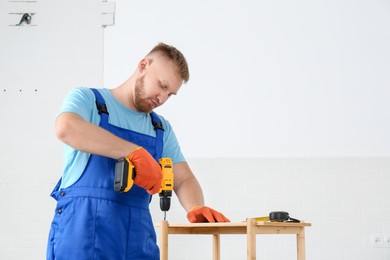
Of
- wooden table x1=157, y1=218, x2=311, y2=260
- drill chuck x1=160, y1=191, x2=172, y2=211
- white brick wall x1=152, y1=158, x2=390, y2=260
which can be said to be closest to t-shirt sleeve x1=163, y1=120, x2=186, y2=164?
drill chuck x1=160, y1=191, x2=172, y2=211

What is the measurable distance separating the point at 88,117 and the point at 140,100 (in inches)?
10.1

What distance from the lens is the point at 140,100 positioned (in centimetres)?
212

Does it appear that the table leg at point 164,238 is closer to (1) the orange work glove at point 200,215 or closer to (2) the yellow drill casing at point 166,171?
(1) the orange work glove at point 200,215

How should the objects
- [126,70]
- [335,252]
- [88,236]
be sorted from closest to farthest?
[88,236], [335,252], [126,70]

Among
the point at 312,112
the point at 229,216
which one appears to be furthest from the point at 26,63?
the point at 312,112

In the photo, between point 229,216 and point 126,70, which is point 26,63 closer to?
point 126,70

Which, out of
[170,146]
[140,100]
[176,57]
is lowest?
[170,146]

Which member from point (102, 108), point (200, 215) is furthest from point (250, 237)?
point (102, 108)

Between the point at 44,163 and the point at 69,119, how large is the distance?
7.70ft

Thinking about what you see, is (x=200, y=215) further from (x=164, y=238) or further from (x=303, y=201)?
(x=303, y=201)

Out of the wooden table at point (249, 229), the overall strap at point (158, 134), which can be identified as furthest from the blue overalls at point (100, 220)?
the wooden table at point (249, 229)

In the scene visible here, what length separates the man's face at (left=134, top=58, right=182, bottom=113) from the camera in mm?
2121

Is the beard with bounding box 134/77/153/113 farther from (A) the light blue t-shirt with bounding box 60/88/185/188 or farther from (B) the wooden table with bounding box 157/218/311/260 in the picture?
(B) the wooden table with bounding box 157/218/311/260

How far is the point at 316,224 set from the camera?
12.6 ft
